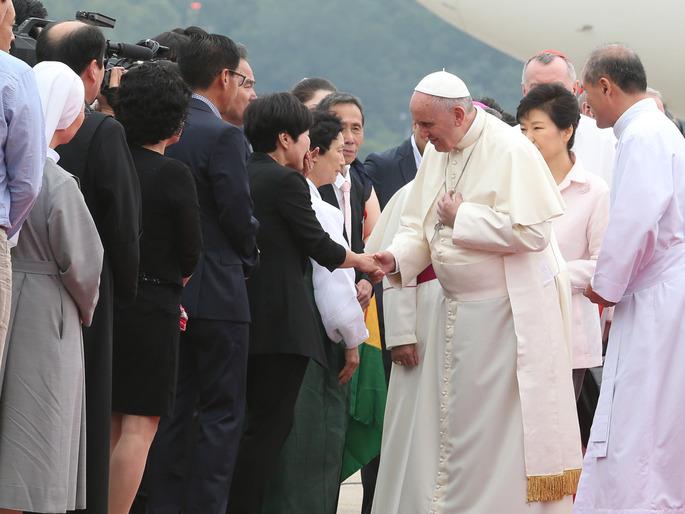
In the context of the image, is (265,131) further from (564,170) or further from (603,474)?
(603,474)

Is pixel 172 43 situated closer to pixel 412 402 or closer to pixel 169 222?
pixel 169 222

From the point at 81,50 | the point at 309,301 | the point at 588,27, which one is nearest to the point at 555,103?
the point at 309,301

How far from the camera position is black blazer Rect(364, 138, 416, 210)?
26.0ft

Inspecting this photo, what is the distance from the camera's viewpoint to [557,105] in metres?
6.86

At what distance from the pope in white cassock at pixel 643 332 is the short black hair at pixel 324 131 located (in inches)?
56.1

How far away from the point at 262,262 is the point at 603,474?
1.55m

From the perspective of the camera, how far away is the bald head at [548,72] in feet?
26.7

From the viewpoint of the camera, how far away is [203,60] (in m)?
6.19

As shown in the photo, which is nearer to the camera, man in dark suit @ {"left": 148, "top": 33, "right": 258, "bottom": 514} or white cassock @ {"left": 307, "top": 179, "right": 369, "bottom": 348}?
man in dark suit @ {"left": 148, "top": 33, "right": 258, "bottom": 514}

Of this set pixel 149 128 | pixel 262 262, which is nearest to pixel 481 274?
pixel 262 262

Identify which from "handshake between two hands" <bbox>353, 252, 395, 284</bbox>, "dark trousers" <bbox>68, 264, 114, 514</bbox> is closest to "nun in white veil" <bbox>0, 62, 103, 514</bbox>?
"dark trousers" <bbox>68, 264, 114, 514</bbox>

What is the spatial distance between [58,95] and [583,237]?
108 inches

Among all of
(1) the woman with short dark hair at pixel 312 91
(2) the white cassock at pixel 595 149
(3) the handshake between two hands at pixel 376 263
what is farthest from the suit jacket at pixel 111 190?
(2) the white cassock at pixel 595 149

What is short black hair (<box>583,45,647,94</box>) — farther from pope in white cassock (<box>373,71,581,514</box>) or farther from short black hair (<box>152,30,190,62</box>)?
short black hair (<box>152,30,190,62</box>)
